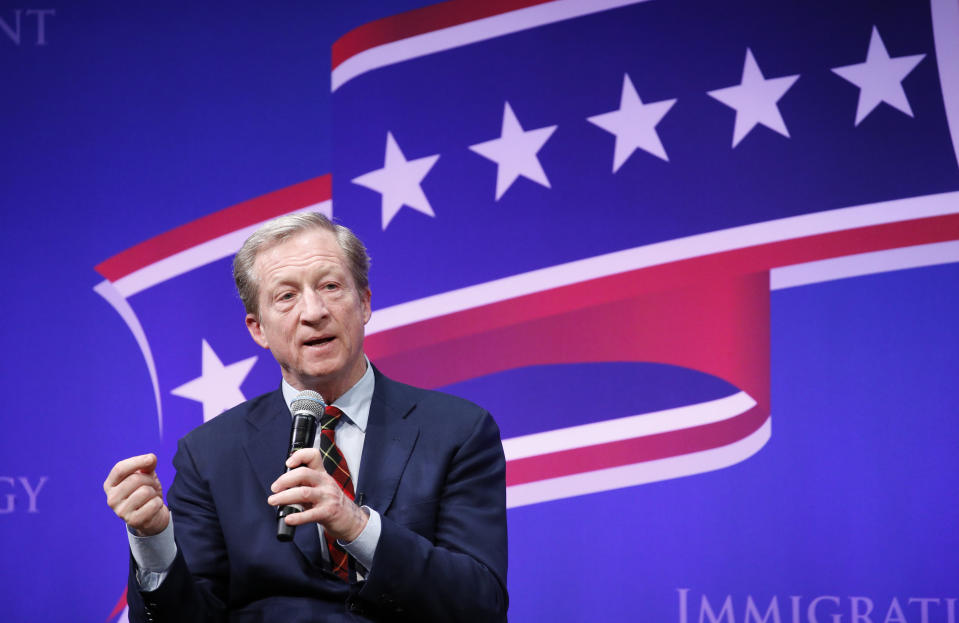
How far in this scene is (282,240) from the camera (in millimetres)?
1737

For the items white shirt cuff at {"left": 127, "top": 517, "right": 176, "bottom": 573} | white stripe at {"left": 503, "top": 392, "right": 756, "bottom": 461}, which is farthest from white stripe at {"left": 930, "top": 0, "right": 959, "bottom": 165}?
white shirt cuff at {"left": 127, "top": 517, "right": 176, "bottom": 573}

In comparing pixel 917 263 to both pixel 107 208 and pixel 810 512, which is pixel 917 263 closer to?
pixel 810 512

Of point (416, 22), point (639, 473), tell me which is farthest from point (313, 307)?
point (416, 22)

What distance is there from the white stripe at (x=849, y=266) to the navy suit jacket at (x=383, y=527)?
A: 1316mm

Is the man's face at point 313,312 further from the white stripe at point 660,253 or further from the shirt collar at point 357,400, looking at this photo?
the white stripe at point 660,253

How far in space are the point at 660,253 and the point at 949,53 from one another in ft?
3.26

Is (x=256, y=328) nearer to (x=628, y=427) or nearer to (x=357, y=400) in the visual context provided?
(x=357, y=400)

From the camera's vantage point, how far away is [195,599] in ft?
5.07

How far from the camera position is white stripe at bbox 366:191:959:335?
266cm

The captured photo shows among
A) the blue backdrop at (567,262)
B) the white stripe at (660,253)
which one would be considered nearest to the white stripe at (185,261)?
the blue backdrop at (567,262)

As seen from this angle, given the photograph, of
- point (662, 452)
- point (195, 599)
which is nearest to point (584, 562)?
point (662, 452)

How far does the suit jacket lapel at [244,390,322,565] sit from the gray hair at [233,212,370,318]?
0.18 metres

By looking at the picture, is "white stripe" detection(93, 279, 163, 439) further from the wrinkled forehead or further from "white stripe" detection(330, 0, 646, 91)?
the wrinkled forehead

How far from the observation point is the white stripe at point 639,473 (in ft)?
8.73
